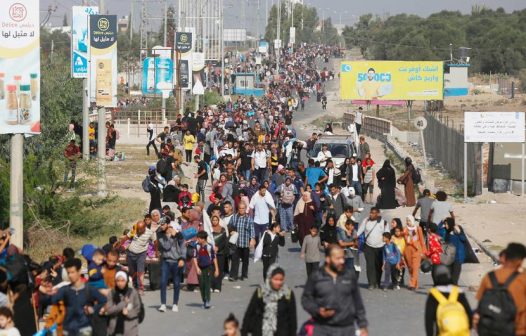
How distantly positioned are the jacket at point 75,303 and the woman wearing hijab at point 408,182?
61.3ft

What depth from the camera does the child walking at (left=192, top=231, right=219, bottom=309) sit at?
18.9m

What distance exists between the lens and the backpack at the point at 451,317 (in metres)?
12.0

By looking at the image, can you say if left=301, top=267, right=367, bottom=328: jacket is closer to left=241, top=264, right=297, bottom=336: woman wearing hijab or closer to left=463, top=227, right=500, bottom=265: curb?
left=241, top=264, right=297, bottom=336: woman wearing hijab

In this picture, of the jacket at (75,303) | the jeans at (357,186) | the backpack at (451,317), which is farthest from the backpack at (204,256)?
the jeans at (357,186)

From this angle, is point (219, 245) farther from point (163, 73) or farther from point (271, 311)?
point (163, 73)

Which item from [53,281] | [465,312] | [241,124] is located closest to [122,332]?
[53,281]

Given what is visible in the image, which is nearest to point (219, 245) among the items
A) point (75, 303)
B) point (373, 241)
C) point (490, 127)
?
point (373, 241)

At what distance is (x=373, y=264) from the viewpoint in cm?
2064

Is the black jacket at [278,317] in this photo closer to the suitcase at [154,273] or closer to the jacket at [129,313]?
the jacket at [129,313]

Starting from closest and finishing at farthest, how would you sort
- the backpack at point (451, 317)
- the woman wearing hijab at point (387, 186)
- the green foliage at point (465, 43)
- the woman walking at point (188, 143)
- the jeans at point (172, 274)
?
the backpack at point (451, 317), the jeans at point (172, 274), the woman wearing hijab at point (387, 186), the woman walking at point (188, 143), the green foliage at point (465, 43)

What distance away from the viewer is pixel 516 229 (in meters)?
29.4

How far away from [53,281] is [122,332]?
6.94ft

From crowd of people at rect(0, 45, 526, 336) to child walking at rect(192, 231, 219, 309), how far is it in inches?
0.7

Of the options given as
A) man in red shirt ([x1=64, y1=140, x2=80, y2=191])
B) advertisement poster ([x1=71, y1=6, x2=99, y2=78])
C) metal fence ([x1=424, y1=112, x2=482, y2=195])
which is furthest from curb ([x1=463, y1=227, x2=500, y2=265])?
advertisement poster ([x1=71, y1=6, x2=99, y2=78])
